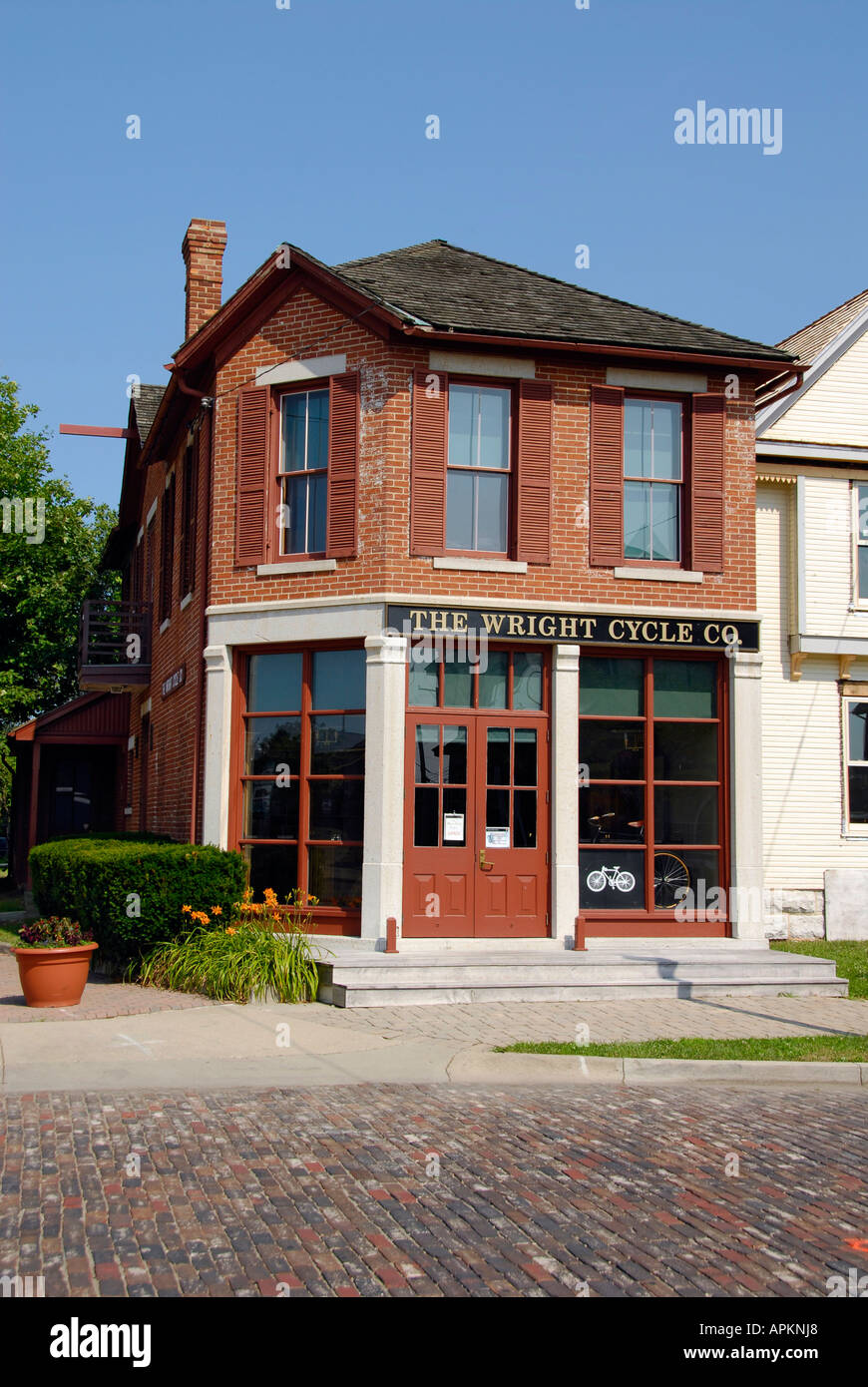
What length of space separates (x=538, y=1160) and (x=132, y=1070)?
11.8 ft

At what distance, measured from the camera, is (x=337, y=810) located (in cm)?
1445

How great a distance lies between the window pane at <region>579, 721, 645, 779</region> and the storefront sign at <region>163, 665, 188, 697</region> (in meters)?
5.80

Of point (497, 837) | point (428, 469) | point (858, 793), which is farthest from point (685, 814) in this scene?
point (428, 469)

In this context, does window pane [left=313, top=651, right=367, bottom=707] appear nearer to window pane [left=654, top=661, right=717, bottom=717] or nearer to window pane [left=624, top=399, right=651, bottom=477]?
window pane [left=654, top=661, right=717, bottom=717]

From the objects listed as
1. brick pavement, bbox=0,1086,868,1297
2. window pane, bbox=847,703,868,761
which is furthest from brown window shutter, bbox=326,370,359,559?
window pane, bbox=847,703,868,761

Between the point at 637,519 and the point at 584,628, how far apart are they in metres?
1.63

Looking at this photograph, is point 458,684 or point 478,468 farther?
point 478,468

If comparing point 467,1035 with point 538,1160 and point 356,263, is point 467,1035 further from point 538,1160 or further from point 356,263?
point 356,263

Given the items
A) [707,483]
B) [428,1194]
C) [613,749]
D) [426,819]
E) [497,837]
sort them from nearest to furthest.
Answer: [428,1194] < [426,819] < [497,837] < [613,749] < [707,483]

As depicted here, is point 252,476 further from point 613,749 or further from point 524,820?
point 613,749

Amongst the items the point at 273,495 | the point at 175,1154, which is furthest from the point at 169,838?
the point at 175,1154

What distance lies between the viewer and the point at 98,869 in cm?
1354

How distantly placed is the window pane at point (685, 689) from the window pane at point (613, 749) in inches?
17.3

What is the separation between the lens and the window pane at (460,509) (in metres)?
14.7
